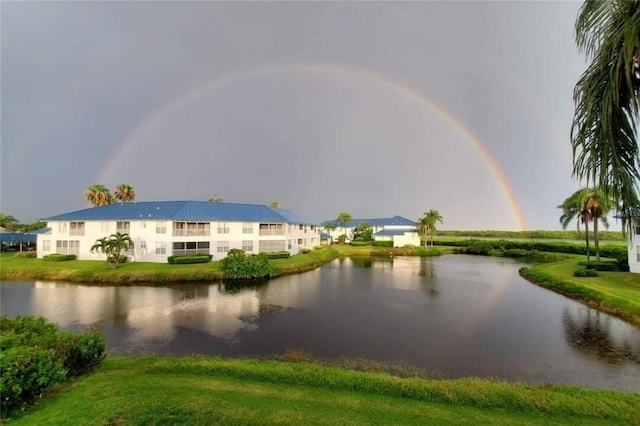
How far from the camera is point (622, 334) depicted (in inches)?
663

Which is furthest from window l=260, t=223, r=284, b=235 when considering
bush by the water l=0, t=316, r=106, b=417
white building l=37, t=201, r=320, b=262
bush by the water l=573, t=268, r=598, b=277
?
bush by the water l=573, t=268, r=598, b=277

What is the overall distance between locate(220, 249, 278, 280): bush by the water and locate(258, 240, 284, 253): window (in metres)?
10.2

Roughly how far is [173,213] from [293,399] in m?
36.6

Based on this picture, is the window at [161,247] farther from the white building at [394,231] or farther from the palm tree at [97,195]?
the white building at [394,231]

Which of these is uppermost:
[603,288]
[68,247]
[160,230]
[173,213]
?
[173,213]

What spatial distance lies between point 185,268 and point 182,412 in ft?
92.3

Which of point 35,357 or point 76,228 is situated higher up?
point 76,228

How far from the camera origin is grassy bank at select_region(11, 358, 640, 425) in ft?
22.6

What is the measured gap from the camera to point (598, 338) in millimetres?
16391

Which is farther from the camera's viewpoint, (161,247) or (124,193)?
(124,193)

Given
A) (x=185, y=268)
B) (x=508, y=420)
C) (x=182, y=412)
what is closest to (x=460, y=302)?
(x=508, y=420)

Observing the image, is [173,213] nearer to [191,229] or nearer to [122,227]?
[191,229]

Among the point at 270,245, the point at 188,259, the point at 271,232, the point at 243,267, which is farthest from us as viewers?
the point at 271,232

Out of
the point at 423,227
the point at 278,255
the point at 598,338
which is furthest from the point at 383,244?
the point at 598,338
